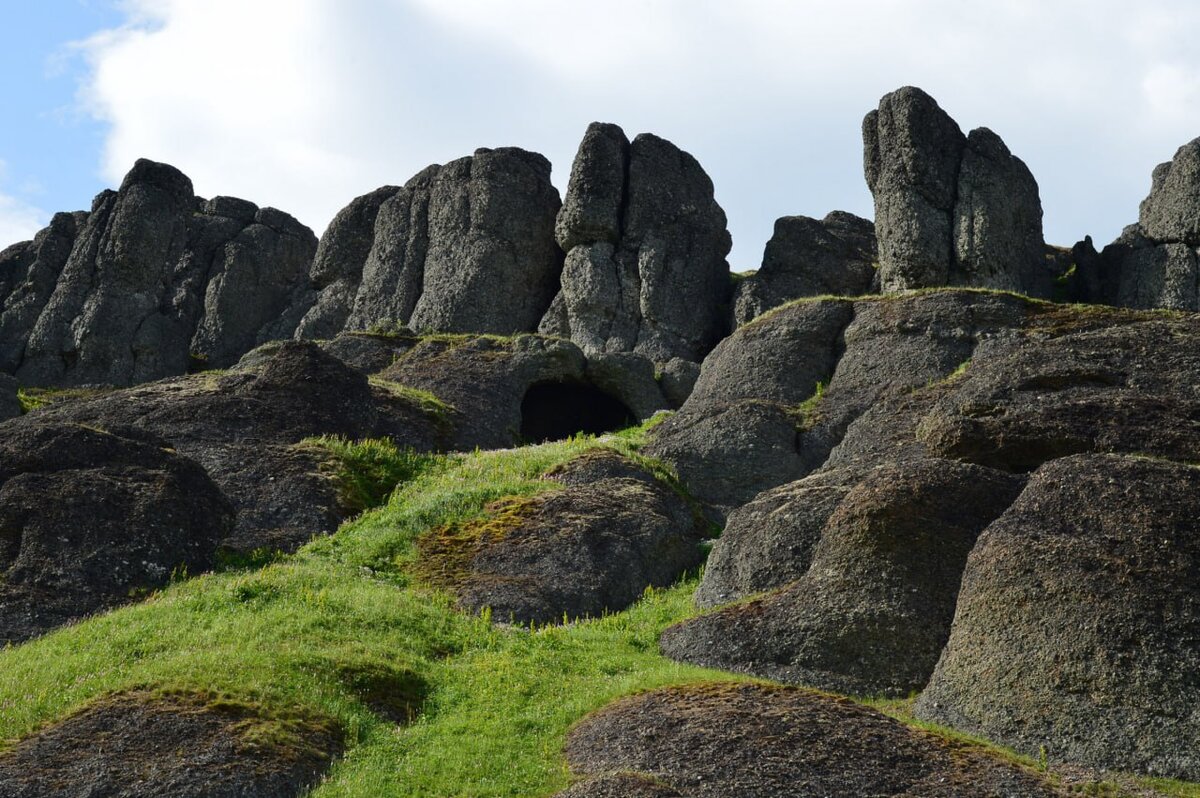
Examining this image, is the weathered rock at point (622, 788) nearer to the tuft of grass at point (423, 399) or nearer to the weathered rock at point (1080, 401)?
the weathered rock at point (1080, 401)

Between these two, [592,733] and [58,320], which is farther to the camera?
[58,320]

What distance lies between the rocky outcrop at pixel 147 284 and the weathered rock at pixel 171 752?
51.6 metres

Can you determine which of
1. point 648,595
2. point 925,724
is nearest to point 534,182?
point 648,595

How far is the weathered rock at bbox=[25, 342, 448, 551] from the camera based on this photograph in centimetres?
4041

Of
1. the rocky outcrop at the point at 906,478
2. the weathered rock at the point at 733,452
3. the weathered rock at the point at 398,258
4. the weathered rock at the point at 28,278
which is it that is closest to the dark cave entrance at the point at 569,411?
the weathered rock at the point at 733,452

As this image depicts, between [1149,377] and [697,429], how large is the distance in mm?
13197

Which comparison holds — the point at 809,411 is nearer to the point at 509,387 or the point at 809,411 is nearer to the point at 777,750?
the point at 509,387

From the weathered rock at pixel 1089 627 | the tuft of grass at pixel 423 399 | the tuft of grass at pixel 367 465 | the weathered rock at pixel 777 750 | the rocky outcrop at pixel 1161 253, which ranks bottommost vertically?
the weathered rock at pixel 777 750

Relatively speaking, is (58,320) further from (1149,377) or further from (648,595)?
(1149,377)

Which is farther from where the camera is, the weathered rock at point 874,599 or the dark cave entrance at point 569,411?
the dark cave entrance at point 569,411

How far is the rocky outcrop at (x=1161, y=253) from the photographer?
182ft

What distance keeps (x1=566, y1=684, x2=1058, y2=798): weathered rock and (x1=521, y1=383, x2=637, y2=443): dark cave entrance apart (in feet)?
106

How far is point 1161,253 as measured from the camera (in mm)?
56281

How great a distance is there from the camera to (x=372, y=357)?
5922 cm
